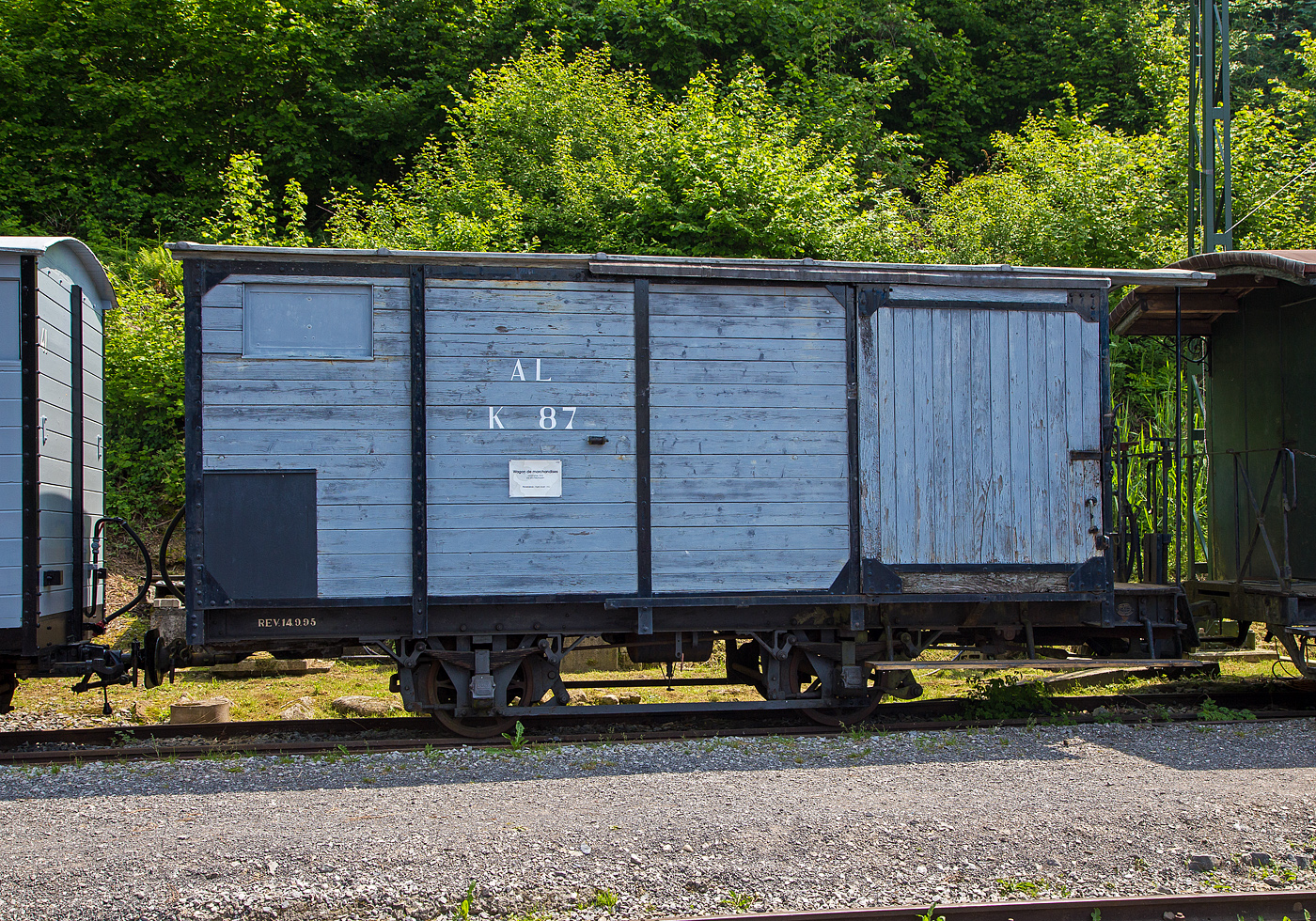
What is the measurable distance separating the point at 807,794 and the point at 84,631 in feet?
17.9

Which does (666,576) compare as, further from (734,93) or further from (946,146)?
(946,146)

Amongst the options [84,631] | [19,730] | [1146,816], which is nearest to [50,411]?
[84,631]

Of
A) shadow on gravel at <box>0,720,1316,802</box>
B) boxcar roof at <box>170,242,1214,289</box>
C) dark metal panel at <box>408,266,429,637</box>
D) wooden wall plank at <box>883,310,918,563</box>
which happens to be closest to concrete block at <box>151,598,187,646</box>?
shadow on gravel at <box>0,720,1316,802</box>

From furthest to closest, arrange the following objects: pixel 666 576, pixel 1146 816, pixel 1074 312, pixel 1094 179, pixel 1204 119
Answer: pixel 1094 179 < pixel 1204 119 < pixel 1074 312 < pixel 666 576 < pixel 1146 816

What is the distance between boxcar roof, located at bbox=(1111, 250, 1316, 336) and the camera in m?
7.37

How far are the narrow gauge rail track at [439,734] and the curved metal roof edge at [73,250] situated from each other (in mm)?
3486

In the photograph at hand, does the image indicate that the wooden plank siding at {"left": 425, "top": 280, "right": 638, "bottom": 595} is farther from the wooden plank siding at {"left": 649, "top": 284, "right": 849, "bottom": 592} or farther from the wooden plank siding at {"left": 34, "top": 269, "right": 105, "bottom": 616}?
the wooden plank siding at {"left": 34, "top": 269, "right": 105, "bottom": 616}

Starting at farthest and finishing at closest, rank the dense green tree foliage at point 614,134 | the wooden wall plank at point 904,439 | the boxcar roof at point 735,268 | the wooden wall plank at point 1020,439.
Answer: the dense green tree foliage at point 614,134
the wooden wall plank at point 1020,439
the wooden wall plank at point 904,439
the boxcar roof at point 735,268

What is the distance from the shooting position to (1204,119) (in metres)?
12.1

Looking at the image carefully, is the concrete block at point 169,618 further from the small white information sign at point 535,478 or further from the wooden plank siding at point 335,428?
the small white information sign at point 535,478

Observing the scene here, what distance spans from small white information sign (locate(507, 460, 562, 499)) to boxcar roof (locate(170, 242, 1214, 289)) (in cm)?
147

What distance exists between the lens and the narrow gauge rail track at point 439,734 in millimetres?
6391

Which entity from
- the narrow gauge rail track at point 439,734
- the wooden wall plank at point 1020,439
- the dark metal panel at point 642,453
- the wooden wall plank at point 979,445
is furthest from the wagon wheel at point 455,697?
the wooden wall plank at point 1020,439

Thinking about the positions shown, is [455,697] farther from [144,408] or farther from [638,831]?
[144,408]
